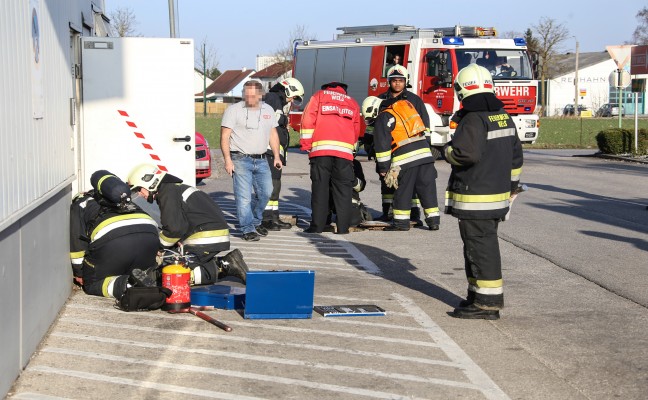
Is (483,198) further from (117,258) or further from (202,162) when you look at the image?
(202,162)

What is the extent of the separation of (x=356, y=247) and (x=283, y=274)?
4331 mm

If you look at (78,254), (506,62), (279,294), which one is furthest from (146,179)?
(506,62)

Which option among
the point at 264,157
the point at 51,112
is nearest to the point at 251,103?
the point at 264,157

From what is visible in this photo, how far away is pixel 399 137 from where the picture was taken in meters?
12.5

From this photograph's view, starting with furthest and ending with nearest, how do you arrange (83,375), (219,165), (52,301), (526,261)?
(219,165) → (526,261) → (52,301) → (83,375)

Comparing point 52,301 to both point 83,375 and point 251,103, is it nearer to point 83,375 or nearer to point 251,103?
point 83,375

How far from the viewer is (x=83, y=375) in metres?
5.93

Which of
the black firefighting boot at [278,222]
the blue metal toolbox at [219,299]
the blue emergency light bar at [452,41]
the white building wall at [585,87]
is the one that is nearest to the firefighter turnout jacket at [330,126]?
the black firefighting boot at [278,222]

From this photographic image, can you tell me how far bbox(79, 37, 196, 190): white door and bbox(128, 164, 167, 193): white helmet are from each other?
89.5 inches

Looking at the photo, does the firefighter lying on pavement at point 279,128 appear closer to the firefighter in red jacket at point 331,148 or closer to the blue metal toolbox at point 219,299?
the firefighter in red jacket at point 331,148

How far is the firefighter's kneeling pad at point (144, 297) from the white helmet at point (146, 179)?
114 centimetres

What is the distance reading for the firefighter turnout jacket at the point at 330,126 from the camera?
1259 cm

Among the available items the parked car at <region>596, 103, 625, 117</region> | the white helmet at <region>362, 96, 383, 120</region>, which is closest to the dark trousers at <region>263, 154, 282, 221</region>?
the white helmet at <region>362, 96, 383, 120</region>

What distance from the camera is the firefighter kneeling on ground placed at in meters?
8.13
